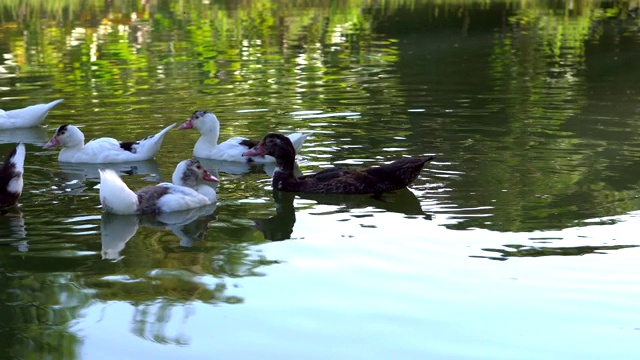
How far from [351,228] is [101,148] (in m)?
4.16

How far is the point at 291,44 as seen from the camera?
24.3m

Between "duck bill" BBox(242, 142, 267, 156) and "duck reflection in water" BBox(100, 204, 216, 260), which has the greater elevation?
"duck bill" BBox(242, 142, 267, 156)

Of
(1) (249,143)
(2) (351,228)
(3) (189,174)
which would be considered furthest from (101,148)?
(2) (351,228)

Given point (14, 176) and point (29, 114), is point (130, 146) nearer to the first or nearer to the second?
point (14, 176)

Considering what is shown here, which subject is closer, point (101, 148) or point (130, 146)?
point (130, 146)

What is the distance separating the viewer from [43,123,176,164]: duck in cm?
1184

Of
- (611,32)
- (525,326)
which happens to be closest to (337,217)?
(525,326)

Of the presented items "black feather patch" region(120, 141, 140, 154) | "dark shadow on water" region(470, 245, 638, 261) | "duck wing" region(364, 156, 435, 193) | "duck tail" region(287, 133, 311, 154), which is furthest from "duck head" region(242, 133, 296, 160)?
"dark shadow on water" region(470, 245, 638, 261)

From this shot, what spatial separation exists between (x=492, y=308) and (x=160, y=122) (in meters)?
8.16

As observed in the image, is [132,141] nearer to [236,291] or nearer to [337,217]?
[337,217]

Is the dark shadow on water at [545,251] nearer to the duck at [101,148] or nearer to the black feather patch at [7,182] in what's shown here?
the black feather patch at [7,182]

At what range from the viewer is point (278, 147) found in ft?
35.4

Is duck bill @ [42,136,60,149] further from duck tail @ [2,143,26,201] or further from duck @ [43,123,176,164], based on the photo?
duck tail @ [2,143,26,201]

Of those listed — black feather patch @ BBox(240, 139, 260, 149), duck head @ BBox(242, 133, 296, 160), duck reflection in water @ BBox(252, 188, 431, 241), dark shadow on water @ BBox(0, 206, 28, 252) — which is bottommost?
dark shadow on water @ BBox(0, 206, 28, 252)
